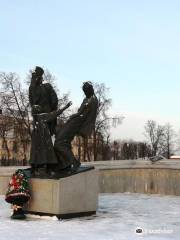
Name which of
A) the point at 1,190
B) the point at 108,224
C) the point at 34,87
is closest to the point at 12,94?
the point at 1,190

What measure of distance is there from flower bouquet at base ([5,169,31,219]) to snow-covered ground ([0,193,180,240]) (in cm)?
21

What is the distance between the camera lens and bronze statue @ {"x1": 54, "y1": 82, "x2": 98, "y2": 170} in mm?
10633

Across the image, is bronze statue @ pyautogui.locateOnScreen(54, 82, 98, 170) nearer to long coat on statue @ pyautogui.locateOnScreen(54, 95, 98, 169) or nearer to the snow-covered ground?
long coat on statue @ pyautogui.locateOnScreen(54, 95, 98, 169)

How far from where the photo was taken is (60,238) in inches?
303

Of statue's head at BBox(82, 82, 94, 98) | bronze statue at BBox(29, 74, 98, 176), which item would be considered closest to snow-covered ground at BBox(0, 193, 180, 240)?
bronze statue at BBox(29, 74, 98, 176)

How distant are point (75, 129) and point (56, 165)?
89cm

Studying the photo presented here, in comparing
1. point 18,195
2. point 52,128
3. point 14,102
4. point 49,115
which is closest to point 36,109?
point 49,115

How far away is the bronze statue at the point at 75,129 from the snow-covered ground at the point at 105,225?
1.31 meters

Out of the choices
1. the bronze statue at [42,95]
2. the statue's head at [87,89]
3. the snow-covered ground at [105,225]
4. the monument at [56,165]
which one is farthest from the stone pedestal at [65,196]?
the statue's head at [87,89]

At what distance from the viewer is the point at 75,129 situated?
1085 centimetres

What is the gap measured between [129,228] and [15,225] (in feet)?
6.83

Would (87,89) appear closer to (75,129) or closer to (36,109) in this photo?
(75,129)

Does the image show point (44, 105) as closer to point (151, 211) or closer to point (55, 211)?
point (55, 211)

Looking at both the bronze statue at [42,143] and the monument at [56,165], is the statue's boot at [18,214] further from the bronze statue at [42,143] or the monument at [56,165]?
the bronze statue at [42,143]
